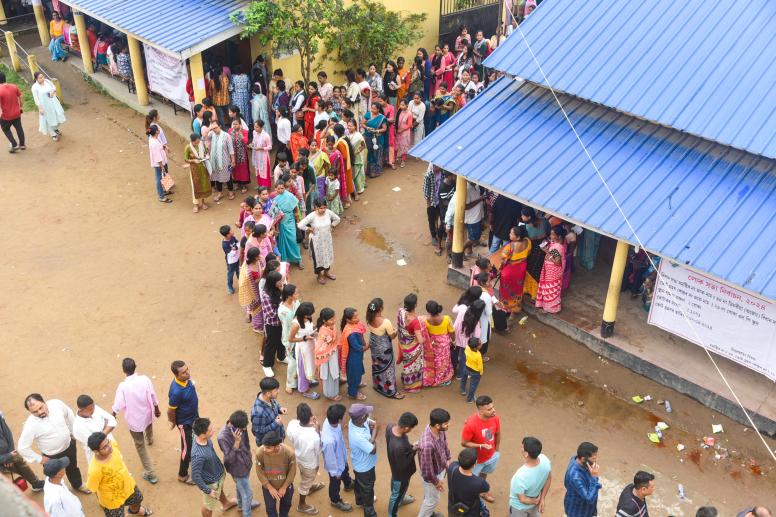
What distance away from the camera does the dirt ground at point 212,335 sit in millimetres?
9125

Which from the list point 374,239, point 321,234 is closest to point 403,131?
point 374,239

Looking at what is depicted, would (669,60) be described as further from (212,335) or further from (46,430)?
(46,430)

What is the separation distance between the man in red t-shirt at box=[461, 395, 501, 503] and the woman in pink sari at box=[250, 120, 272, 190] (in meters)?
7.05

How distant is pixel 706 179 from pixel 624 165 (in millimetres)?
961

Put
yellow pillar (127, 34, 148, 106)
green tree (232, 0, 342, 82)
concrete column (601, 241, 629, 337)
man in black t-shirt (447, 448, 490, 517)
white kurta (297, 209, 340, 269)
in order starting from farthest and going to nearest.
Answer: yellow pillar (127, 34, 148, 106), green tree (232, 0, 342, 82), white kurta (297, 209, 340, 269), concrete column (601, 241, 629, 337), man in black t-shirt (447, 448, 490, 517)

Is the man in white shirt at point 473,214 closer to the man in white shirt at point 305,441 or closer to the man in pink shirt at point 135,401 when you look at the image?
the man in white shirt at point 305,441

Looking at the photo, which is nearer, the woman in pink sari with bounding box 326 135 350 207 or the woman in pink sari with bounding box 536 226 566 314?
the woman in pink sari with bounding box 536 226 566 314

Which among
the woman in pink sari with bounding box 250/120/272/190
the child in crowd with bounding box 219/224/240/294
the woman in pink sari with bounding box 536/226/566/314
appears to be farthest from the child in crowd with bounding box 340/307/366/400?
the woman in pink sari with bounding box 250/120/272/190

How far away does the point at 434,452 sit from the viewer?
24.8ft

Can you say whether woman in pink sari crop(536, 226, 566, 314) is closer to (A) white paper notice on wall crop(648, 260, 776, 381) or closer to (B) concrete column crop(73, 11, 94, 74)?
(A) white paper notice on wall crop(648, 260, 776, 381)

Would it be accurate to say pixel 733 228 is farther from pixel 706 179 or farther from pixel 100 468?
pixel 100 468

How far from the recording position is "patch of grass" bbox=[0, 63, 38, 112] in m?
17.5

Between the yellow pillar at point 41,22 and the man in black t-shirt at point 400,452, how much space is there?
1675cm

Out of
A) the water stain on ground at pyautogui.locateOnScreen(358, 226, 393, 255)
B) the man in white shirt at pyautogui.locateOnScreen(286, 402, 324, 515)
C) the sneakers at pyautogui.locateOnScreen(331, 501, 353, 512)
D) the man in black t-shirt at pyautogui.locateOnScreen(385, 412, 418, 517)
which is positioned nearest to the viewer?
the man in black t-shirt at pyautogui.locateOnScreen(385, 412, 418, 517)
